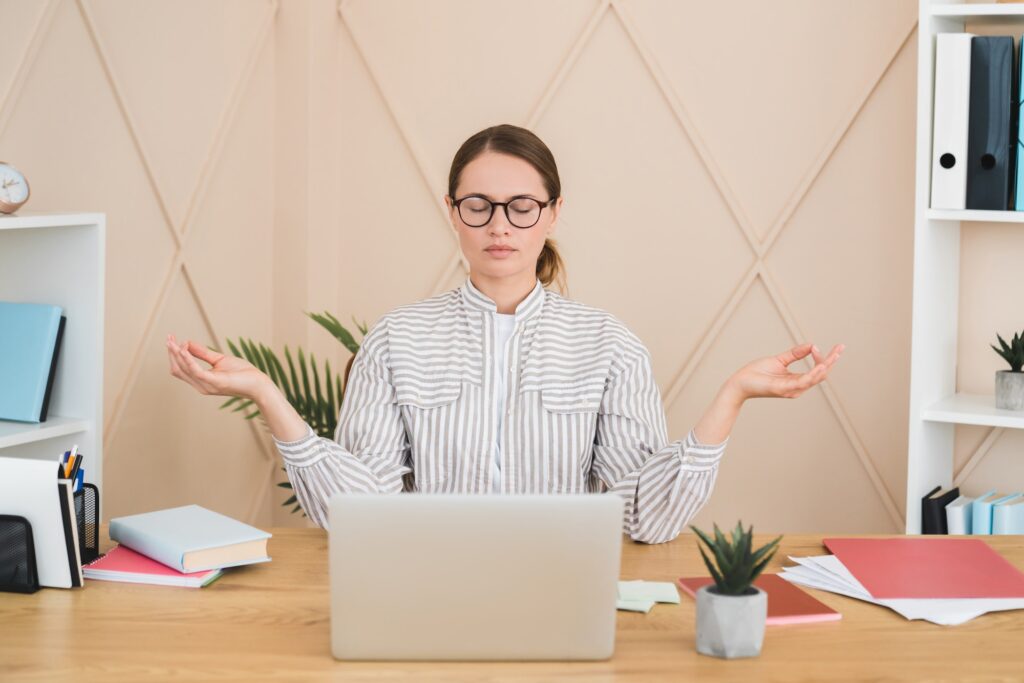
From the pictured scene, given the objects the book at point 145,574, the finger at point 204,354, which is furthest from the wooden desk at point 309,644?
the finger at point 204,354

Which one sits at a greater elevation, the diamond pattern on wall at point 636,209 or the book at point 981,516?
the diamond pattern on wall at point 636,209

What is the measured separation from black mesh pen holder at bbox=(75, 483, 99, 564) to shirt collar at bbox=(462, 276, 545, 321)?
25.3 inches

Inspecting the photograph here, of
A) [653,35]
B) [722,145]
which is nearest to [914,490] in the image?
[722,145]

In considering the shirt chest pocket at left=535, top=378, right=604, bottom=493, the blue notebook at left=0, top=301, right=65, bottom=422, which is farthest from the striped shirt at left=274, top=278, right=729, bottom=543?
the blue notebook at left=0, top=301, right=65, bottom=422

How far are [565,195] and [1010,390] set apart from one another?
1.17 meters

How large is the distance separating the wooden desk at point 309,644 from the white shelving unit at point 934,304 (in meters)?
1.11

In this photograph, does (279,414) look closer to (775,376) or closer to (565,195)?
(775,376)

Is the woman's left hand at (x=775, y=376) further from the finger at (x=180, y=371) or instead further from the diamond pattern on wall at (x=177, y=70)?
the diamond pattern on wall at (x=177, y=70)

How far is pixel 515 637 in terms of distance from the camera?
1182 mm

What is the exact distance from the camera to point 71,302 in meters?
2.13

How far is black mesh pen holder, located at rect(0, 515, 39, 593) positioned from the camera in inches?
54.3

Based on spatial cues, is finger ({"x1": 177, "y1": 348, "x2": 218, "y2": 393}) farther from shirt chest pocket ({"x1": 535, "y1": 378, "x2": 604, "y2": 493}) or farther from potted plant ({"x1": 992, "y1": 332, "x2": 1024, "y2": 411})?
potted plant ({"x1": 992, "y1": 332, "x2": 1024, "y2": 411})

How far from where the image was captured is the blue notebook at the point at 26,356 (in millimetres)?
2084

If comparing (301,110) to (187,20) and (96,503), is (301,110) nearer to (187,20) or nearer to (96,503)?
(187,20)
